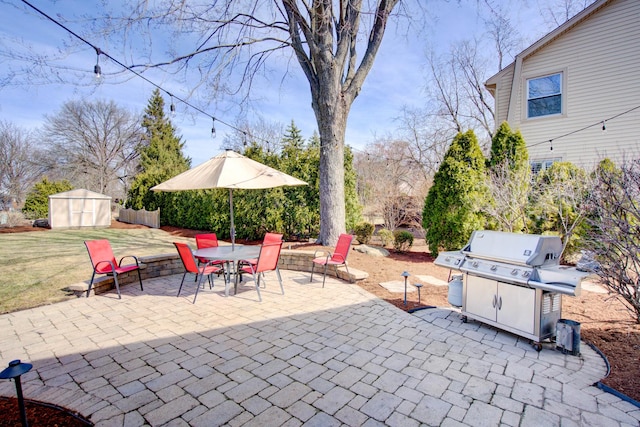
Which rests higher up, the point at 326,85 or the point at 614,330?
the point at 326,85

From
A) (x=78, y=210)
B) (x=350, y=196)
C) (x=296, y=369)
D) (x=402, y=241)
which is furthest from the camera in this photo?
(x=78, y=210)

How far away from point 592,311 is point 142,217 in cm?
2096

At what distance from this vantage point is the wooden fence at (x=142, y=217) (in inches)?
701

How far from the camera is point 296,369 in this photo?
2965mm

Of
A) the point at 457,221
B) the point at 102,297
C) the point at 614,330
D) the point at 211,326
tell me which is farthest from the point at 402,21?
the point at 102,297

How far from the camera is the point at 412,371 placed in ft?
9.58

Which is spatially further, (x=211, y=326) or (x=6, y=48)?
(x=6, y=48)

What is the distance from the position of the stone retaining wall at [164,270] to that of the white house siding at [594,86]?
27.3 feet

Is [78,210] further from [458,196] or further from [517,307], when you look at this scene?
[517,307]

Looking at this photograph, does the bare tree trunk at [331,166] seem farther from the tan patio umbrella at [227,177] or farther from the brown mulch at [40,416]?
the brown mulch at [40,416]

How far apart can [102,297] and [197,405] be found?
3.96m

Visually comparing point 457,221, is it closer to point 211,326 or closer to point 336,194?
point 336,194

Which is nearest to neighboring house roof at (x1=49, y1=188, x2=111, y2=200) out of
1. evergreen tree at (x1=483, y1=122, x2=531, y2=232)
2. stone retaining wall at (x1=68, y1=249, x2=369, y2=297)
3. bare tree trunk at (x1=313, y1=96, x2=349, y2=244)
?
stone retaining wall at (x1=68, y1=249, x2=369, y2=297)

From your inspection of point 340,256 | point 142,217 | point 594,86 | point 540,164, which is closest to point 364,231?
point 340,256
